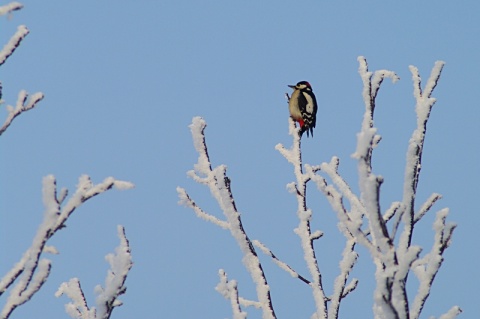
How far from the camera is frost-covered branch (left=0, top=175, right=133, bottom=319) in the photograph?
2.84m

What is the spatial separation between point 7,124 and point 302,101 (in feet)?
28.2

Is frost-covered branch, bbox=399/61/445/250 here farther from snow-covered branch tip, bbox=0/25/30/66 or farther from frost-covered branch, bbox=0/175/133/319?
snow-covered branch tip, bbox=0/25/30/66

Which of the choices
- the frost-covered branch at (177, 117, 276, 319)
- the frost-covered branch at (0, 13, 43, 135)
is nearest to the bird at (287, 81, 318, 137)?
the frost-covered branch at (177, 117, 276, 319)

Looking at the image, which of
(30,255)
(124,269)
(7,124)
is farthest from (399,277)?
(7,124)

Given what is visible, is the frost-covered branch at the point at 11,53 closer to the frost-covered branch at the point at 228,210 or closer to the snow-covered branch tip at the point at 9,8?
the snow-covered branch tip at the point at 9,8

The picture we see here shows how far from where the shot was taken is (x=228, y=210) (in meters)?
4.13

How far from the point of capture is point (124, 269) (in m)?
3.00

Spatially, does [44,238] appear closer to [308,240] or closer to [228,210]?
[228,210]

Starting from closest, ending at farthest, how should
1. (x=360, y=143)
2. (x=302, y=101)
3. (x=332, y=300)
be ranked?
(x=360, y=143), (x=332, y=300), (x=302, y=101)

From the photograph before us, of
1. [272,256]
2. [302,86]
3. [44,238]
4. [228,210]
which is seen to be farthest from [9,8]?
[302,86]

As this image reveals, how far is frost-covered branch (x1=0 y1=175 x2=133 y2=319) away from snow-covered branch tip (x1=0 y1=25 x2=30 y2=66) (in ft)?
2.64

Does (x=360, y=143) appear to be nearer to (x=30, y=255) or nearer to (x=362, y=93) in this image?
(x=30, y=255)

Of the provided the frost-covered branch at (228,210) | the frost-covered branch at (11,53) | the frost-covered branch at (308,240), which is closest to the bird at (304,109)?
the frost-covered branch at (308,240)

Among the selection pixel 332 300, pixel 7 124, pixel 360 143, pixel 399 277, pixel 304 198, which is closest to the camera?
pixel 360 143
